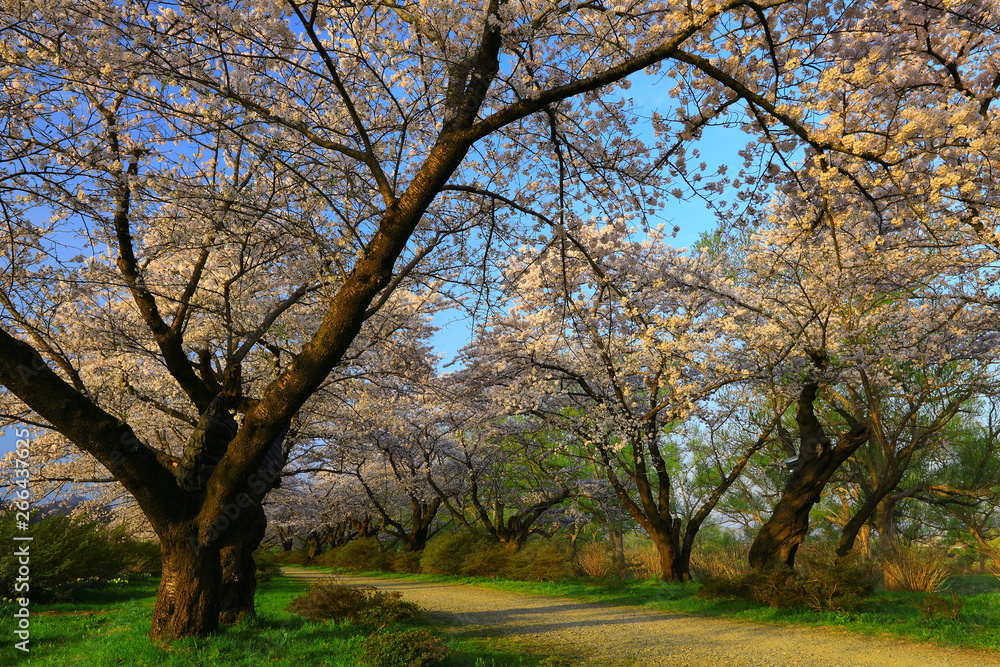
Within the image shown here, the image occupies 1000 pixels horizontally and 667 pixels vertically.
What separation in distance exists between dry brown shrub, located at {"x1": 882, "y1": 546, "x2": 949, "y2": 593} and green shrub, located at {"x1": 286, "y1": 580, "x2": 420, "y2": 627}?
890cm

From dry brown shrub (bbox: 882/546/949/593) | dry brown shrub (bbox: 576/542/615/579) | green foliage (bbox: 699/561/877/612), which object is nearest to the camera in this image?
green foliage (bbox: 699/561/877/612)

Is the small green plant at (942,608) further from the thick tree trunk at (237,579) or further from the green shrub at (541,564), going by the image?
the thick tree trunk at (237,579)

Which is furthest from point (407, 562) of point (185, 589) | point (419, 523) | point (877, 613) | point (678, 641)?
point (877, 613)

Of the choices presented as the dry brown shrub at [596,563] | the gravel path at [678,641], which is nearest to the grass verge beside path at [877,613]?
the gravel path at [678,641]

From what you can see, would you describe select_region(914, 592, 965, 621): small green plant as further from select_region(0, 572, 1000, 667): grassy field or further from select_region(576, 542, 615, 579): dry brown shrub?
select_region(576, 542, 615, 579): dry brown shrub

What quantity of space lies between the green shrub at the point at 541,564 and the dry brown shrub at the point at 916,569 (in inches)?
255

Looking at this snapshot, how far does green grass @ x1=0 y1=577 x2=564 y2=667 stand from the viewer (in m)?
4.92

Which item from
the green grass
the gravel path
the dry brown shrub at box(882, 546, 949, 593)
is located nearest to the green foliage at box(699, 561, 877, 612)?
the gravel path

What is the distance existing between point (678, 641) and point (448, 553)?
10.6 m

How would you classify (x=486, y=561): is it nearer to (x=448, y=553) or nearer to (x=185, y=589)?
(x=448, y=553)

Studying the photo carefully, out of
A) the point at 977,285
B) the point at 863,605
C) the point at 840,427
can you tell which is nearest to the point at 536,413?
the point at 863,605

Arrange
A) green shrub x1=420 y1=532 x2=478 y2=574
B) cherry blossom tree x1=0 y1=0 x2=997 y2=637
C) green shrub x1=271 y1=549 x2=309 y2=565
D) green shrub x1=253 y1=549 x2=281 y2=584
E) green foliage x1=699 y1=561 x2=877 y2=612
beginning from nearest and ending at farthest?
1. cherry blossom tree x1=0 y1=0 x2=997 y2=637
2. green foliage x1=699 y1=561 x2=877 y2=612
3. green shrub x1=253 y1=549 x2=281 y2=584
4. green shrub x1=420 y1=532 x2=478 y2=574
5. green shrub x1=271 y1=549 x2=309 y2=565

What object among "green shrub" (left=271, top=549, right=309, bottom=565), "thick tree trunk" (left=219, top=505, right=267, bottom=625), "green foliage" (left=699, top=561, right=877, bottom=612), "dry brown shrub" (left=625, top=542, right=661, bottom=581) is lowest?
"green shrub" (left=271, top=549, right=309, bottom=565)

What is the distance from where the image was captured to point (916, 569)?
970 centimetres
